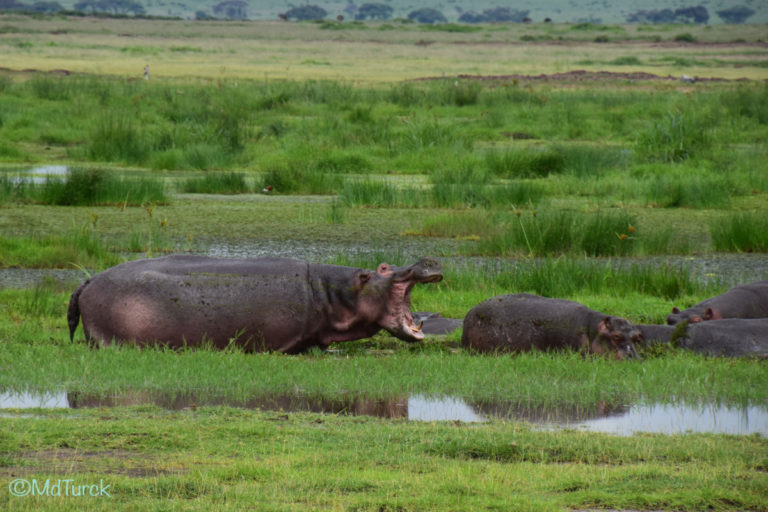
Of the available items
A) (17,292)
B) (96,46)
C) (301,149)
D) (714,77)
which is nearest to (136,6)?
(96,46)

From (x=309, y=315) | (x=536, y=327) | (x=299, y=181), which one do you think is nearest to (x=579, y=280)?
(x=536, y=327)

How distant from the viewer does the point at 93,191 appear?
56.6 ft

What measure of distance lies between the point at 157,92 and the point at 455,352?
28265 millimetres

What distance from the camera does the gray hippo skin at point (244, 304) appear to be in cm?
838

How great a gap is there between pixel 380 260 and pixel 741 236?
5.08 meters

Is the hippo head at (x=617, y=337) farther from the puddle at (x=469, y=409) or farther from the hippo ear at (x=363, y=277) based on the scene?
the hippo ear at (x=363, y=277)

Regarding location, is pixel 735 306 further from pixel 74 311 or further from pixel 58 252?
pixel 58 252

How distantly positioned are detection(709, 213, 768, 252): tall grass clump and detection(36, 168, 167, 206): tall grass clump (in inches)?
317

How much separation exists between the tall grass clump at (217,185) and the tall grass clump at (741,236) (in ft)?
27.2

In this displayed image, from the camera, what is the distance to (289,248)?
1415cm

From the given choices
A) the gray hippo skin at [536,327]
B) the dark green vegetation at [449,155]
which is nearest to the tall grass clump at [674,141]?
the dark green vegetation at [449,155]

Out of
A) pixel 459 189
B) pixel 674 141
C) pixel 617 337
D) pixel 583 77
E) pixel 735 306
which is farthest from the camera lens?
pixel 583 77

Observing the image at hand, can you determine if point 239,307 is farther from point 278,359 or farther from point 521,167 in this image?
point 521,167

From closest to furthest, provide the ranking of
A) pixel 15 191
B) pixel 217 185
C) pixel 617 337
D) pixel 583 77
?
pixel 617 337
pixel 15 191
pixel 217 185
pixel 583 77
